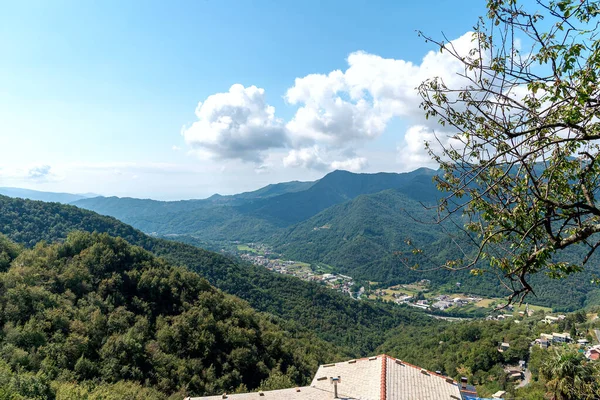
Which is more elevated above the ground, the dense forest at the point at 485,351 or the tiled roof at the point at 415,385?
the tiled roof at the point at 415,385

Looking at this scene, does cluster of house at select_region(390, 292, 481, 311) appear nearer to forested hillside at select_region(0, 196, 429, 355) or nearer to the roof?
forested hillside at select_region(0, 196, 429, 355)

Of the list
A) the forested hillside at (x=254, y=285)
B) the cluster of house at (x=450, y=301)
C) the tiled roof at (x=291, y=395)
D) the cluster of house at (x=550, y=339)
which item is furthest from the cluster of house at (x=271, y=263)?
the tiled roof at (x=291, y=395)

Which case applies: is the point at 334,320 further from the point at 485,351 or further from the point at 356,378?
the point at 356,378

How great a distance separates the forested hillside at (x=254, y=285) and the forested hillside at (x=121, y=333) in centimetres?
3237

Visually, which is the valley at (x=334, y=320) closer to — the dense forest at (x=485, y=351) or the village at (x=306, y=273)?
the dense forest at (x=485, y=351)

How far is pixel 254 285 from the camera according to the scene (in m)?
80.1

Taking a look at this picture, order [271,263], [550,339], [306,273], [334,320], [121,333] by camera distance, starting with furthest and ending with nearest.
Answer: [271,263] → [306,273] → [334,320] → [550,339] → [121,333]

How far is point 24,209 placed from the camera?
72375mm

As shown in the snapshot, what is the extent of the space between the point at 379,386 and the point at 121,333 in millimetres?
20286

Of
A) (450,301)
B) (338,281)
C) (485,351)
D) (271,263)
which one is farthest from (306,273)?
(485,351)

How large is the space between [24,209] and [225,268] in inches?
1848

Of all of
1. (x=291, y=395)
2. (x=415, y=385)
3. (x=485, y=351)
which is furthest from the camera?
(x=485, y=351)

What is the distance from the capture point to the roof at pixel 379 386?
43.9 ft

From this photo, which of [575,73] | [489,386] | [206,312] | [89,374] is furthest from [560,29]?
[489,386]
